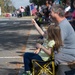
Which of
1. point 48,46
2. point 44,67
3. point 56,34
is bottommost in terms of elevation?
point 44,67

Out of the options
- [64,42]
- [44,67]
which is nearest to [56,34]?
[64,42]

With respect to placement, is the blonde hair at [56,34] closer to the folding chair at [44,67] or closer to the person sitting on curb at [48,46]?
the person sitting on curb at [48,46]

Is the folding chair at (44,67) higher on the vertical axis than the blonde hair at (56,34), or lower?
lower

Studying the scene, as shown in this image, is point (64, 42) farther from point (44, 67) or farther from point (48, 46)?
point (44, 67)

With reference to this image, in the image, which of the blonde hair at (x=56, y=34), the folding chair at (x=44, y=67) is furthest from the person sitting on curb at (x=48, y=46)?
the folding chair at (x=44, y=67)

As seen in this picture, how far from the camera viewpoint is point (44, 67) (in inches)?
268

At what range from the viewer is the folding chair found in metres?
6.77

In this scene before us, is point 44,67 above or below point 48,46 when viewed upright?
below

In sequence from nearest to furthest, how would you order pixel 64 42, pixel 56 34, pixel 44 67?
pixel 56 34, pixel 64 42, pixel 44 67

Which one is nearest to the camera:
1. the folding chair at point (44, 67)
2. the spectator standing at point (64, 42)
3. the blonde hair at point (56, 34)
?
the blonde hair at point (56, 34)

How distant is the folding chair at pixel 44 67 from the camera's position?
267 inches

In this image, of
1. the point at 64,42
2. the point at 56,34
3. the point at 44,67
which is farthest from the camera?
the point at 44,67

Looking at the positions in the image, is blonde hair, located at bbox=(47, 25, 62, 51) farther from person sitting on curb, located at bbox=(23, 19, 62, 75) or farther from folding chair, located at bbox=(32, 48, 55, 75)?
folding chair, located at bbox=(32, 48, 55, 75)

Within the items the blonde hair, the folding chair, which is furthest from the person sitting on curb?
the folding chair
